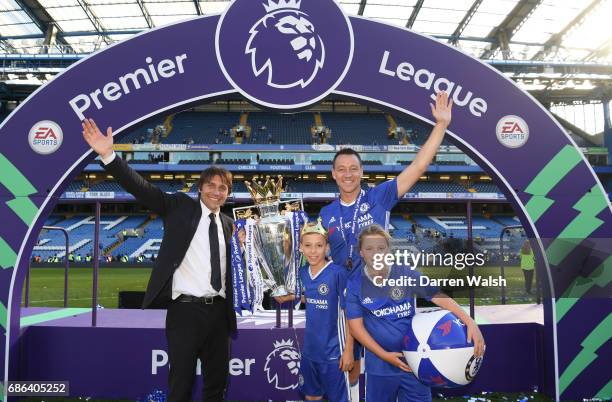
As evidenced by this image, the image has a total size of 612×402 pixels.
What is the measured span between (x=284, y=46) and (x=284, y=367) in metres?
2.95

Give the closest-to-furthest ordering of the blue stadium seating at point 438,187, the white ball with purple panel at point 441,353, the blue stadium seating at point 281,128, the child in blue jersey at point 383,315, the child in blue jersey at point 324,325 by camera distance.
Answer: the white ball with purple panel at point 441,353 → the child in blue jersey at point 383,315 → the child in blue jersey at point 324,325 → the blue stadium seating at point 438,187 → the blue stadium seating at point 281,128

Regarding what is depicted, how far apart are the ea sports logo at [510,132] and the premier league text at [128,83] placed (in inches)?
115

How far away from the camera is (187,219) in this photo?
9.80 feet

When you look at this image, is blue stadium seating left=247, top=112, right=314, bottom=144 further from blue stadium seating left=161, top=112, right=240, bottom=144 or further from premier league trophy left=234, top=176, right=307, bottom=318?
premier league trophy left=234, top=176, right=307, bottom=318

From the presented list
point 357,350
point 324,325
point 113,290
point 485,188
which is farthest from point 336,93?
point 485,188

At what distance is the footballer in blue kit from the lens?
288 cm

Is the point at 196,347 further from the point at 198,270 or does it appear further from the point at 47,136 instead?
the point at 47,136

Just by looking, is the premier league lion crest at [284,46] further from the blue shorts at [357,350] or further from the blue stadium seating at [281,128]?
the blue stadium seating at [281,128]

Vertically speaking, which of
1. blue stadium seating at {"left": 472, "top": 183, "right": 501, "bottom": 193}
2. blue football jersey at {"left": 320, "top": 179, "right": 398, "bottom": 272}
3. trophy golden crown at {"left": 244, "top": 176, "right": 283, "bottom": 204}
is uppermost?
blue stadium seating at {"left": 472, "top": 183, "right": 501, "bottom": 193}

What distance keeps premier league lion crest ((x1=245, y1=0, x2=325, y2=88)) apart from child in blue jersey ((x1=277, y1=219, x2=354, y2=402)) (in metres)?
1.66

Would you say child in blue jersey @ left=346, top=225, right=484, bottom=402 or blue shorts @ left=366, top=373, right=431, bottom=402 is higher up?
child in blue jersey @ left=346, top=225, right=484, bottom=402

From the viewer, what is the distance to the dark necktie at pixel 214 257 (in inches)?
115

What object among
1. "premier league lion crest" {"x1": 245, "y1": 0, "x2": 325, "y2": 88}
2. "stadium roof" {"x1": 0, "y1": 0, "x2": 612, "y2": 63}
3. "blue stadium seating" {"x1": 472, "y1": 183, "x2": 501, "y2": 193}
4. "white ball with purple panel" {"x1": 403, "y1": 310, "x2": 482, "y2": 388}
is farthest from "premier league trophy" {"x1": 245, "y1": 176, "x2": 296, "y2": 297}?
"blue stadium seating" {"x1": 472, "y1": 183, "x2": 501, "y2": 193}

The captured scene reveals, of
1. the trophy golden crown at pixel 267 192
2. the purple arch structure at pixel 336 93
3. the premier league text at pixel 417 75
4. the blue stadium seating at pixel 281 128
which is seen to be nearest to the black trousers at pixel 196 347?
the trophy golden crown at pixel 267 192
